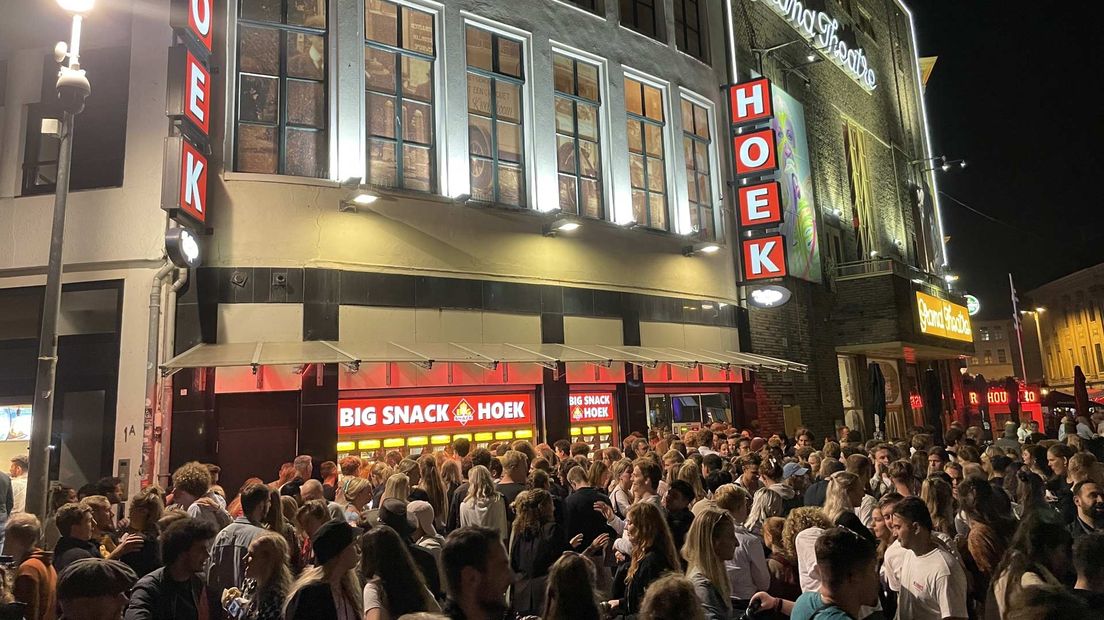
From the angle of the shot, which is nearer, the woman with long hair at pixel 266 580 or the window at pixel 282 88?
the woman with long hair at pixel 266 580

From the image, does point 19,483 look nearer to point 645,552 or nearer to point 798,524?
point 645,552

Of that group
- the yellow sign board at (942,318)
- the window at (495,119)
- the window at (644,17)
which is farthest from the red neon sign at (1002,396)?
the window at (495,119)

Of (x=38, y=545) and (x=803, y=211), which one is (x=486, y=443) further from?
(x=803, y=211)

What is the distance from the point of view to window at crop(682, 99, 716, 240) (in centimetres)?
2117

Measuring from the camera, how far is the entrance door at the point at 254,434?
12.9m

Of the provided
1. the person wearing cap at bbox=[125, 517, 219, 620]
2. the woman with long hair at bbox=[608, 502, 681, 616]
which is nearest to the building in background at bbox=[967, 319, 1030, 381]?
the woman with long hair at bbox=[608, 502, 681, 616]

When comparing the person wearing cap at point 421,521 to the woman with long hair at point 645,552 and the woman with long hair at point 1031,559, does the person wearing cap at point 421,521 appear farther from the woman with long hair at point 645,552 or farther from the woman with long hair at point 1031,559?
the woman with long hair at point 1031,559

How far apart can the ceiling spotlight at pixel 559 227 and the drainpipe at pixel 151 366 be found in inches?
306

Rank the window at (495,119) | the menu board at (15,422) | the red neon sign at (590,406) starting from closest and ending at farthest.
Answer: the menu board at (15,422)
the window at (495,119)
the red neon sign at (590,406)

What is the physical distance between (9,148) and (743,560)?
1435 cm

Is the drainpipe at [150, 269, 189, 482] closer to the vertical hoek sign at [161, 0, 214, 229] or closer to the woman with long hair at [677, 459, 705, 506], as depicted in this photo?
the vertical hoek sign at [161, 0, 214, 229]

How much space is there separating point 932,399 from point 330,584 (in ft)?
105

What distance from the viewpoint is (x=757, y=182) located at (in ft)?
69.5

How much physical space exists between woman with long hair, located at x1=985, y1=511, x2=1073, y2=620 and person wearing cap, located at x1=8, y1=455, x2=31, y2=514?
432 inches
